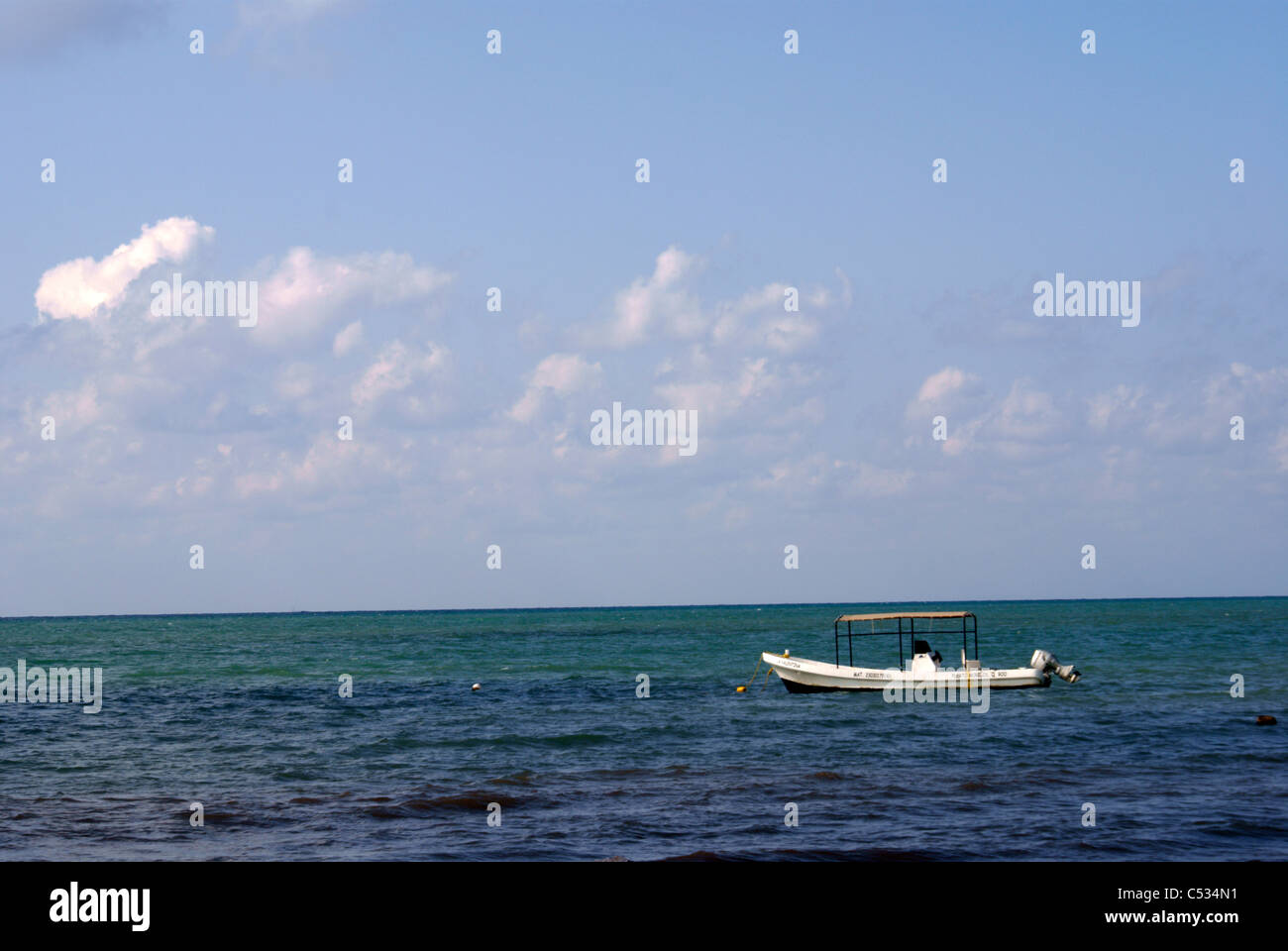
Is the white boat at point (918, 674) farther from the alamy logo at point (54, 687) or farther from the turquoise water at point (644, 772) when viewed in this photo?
the alamy logo at point (54, 687)

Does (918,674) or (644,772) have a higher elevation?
(918,674)

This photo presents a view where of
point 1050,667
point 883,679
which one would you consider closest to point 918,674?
point 883,679

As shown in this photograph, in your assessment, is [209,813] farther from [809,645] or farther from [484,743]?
[809,645]

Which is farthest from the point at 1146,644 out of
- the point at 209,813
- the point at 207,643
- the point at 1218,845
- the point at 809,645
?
the point at 207,643

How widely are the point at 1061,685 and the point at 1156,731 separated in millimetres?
16715

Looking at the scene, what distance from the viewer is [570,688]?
178ft

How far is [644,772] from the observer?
28859 mm

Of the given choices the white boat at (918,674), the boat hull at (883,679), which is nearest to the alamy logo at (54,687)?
the boat hull at (883,679)
